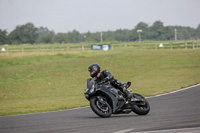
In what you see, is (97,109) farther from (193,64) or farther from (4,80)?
(193,64)

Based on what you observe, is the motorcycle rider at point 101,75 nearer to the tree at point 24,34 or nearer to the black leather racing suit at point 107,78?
the black leather racing suit at point 107,78

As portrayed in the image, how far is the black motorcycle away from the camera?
35.1 feet

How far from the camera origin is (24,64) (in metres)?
45.4

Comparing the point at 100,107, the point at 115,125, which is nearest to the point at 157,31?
the point at 100,107

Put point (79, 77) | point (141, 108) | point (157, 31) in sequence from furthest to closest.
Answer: point (157, 31)
point (79, 77)
point (141, 108)

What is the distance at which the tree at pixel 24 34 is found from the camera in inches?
5732

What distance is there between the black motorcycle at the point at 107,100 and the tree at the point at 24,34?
13263 cm

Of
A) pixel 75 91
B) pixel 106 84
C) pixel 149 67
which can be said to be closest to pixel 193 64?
pixel 149 67

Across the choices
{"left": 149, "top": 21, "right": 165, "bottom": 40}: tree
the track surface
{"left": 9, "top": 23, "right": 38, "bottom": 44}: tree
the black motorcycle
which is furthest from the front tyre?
{"left": 149, "top": 21, "right": 165, "bottom": 40}: tree

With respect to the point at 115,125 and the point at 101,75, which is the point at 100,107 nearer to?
the point at 101,75

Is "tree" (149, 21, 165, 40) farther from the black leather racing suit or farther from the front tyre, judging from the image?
the front tyre

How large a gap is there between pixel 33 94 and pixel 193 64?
19.8m

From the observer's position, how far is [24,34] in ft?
489

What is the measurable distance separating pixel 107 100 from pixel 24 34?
141588 mm
